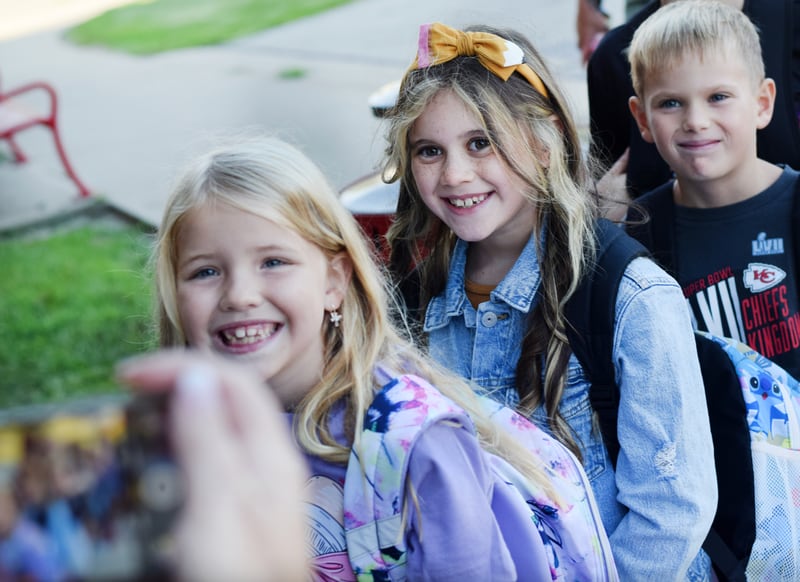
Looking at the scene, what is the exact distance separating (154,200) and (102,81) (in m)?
5.04

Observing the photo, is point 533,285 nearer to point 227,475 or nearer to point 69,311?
point 227,475

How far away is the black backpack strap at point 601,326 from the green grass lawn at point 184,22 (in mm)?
11494

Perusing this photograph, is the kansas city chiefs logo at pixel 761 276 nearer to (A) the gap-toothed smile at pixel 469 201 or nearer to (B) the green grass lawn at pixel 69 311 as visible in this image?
(A) the gap-toothed smile at pixel 469 201

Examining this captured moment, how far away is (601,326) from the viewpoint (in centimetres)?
208

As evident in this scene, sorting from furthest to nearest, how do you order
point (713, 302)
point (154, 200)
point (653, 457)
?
point (154, 200) → point (713, 302) → point (653, 457)

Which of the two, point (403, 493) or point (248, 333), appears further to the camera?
point (248, 333)

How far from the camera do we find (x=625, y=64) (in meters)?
2.99

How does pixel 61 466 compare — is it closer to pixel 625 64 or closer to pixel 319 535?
pixel 319 535

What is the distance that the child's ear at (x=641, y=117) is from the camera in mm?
2652

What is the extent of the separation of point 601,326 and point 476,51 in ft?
2.33

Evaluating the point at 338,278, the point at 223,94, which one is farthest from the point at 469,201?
the point at 223,94

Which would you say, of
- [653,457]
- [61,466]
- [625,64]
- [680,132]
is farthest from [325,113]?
[61,466]

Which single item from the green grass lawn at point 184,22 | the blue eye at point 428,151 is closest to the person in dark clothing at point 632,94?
the blue eye at point 428,151

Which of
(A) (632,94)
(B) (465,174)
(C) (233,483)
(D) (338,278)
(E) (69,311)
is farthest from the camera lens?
(E) (69,311)
